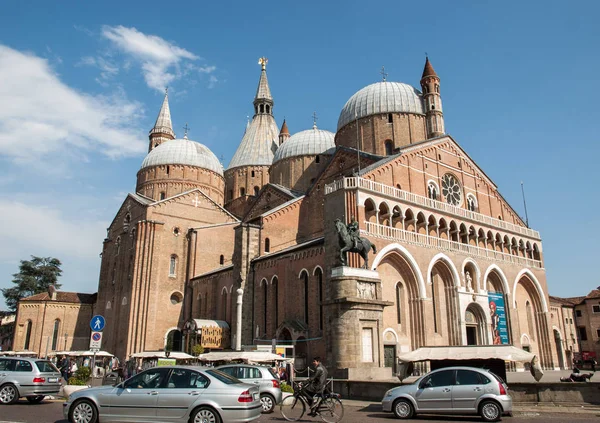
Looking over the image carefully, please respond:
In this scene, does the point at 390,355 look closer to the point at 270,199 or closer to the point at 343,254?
the point at 343,254

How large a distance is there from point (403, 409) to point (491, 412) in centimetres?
196

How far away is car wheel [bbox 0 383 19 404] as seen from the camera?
12867 mm

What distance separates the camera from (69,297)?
4553 cm

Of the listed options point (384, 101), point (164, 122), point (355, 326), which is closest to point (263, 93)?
point (164, 122)

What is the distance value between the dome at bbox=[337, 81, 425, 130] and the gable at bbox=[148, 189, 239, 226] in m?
13.4

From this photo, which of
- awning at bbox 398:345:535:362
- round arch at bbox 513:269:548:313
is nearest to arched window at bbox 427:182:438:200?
round arch at bbox 513:269:548:313

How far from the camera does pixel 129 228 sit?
41656 mm

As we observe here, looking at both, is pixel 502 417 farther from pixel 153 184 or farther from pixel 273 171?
pixel 153 184

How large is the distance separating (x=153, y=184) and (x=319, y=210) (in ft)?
64.9

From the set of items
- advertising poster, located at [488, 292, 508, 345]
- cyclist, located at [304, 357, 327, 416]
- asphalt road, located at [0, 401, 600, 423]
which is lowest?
asphalt road, located at [0, 401, 600, 423]

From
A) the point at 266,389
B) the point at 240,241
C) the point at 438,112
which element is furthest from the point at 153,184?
the point at 266,389

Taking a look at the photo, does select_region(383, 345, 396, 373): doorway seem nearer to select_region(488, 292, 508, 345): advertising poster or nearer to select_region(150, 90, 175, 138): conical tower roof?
select_region(488, 292, 508, 345): advertising poster

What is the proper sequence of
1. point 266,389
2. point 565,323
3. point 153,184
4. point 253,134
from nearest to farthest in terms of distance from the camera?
1. point 266,389
2. point 153,184
3. point 565,323
4. point 253,134

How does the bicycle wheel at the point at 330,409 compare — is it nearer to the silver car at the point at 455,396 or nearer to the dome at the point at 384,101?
the silver car at the point at 455,396
